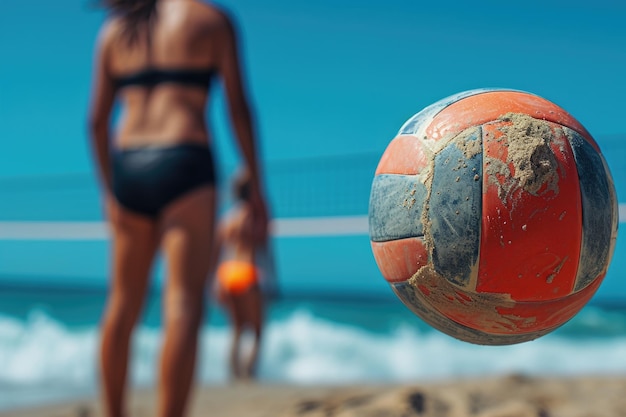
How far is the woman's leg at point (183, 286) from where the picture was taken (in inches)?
111

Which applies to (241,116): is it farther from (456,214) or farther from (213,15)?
(456,214)

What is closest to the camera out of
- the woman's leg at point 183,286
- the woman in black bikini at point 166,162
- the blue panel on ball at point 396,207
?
the blue panel on ball at point 396,207

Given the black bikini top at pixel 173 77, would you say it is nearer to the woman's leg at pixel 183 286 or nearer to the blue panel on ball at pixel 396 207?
the woman's leg at pixel 183 286

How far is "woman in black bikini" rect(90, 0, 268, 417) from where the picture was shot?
116 inches

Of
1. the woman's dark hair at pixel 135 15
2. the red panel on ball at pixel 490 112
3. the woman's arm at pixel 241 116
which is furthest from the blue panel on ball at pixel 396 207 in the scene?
the woman's dark hair at pixel 135 15

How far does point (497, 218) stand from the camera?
1992 millimetres

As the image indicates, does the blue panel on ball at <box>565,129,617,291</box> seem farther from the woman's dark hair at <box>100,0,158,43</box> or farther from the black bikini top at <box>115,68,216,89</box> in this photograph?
the woman's dark hair at <box>100,0,158,43</box>

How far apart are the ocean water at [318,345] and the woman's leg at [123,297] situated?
7132mm

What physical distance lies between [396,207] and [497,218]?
31 centimetres

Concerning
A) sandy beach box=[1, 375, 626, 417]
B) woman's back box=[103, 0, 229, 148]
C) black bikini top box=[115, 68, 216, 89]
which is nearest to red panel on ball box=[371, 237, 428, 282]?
woman's back box=[103, 0, 229, 148]

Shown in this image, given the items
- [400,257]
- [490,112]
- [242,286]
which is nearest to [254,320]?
[242,286]

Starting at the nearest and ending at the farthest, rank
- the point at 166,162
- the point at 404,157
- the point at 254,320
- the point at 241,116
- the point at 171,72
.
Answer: the point at 404,157 < the point at 166,162 < the point at 171,72 < the point at 241,116 < the point at 254,320

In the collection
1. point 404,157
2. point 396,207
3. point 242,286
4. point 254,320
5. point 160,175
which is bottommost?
point 254,320

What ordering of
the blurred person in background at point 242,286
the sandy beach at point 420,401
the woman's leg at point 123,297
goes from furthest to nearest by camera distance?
the blurred person in background at point 242,286
the sandy beach at point 420,401
the woman's leg at point 123,297
